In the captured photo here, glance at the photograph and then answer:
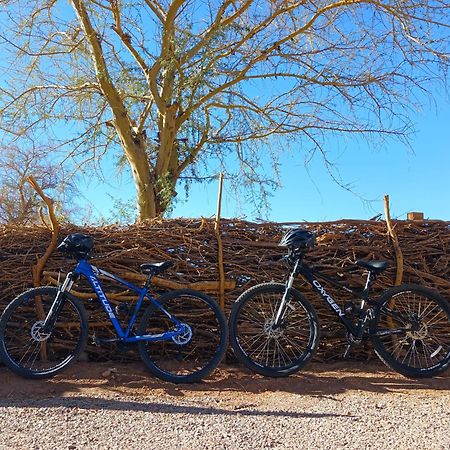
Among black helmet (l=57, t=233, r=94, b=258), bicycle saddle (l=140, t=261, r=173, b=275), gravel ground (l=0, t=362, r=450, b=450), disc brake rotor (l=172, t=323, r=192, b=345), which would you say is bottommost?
gravel ground (l=0, t=362, r=450, b=450)

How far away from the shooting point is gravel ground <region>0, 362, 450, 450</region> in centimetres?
317

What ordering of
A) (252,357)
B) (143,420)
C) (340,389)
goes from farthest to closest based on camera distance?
(252,357), (340,389), (143,420)

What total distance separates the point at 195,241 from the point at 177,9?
649 centimetres

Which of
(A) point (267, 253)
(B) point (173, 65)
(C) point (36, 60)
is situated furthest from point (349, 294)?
(C) point (36, 60)

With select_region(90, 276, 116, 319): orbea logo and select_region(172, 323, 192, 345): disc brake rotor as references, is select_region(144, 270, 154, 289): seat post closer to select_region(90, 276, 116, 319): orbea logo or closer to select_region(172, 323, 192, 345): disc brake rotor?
select_region(90, 276, 116, 319): orbea logo

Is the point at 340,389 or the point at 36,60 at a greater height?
the point at 36,60

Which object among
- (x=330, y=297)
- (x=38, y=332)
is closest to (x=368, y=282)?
(x=330, y=297)

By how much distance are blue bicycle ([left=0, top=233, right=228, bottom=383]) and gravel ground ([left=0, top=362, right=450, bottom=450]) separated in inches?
8.1

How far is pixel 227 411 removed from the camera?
375cm

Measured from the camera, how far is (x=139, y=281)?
17.4ft

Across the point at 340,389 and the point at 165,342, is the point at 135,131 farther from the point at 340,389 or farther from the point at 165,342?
the point at 340,389

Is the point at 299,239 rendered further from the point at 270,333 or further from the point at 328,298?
the point at 270,333

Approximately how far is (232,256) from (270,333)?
0.98 meters

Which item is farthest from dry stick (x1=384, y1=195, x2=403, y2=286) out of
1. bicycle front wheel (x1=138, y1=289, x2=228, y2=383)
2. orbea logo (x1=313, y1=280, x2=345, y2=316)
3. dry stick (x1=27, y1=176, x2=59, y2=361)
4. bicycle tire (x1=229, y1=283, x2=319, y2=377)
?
dry stick (x1=27, y1=176, x2=59, y2=361)
